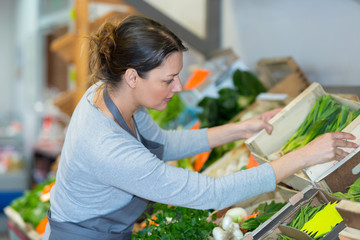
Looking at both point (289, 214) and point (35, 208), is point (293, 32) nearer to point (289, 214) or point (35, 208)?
point (289, 214)

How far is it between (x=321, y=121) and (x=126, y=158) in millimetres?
816

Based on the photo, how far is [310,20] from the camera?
109 inches

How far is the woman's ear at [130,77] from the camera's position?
59.3 inches

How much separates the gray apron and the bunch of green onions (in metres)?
0.68

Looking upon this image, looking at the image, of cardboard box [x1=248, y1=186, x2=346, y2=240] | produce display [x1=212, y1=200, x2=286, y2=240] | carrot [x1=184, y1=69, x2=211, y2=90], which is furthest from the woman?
carrot [x1=184, y1=69, x2=211, y2=90]

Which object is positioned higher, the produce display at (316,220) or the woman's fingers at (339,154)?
the woman's fingers at (339,154)

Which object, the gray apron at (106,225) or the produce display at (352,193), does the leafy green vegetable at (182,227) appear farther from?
the produce display at (352,193)

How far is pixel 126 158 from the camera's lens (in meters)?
1.39

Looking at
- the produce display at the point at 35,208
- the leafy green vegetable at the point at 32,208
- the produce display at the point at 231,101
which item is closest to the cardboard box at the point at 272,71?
the produce display at the point at 231,101

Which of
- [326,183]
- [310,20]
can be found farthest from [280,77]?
[326,183]

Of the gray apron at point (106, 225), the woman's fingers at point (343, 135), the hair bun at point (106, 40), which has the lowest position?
the gray apron at point (106, 225)

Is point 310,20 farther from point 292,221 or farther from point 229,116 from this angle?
point 292,221

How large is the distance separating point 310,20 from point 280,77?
44cm

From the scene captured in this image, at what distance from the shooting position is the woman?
55.4 inches
